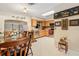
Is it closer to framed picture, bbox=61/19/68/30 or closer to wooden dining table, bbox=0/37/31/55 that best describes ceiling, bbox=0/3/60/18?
framed picture, bbox=61/19/68/30

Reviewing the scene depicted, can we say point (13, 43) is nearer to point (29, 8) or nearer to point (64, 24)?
point (29, 8)

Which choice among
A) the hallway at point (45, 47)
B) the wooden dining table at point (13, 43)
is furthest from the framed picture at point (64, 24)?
the wooden dining table at point (13, 43)

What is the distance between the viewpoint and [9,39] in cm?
153

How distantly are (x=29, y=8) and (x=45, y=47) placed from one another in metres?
0.62

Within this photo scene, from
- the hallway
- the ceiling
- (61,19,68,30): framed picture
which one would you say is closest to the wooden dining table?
the hallway

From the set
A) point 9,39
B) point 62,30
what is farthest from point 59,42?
point 9,39

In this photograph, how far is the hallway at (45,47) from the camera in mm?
1576

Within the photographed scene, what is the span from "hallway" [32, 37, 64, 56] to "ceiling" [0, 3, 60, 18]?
37cm

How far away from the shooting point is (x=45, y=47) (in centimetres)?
165

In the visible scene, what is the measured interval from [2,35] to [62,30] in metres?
0.85

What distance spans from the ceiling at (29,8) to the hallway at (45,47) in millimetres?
370

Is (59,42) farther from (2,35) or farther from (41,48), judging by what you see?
(2,35)

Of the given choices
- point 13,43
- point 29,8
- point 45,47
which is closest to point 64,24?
point 45,47

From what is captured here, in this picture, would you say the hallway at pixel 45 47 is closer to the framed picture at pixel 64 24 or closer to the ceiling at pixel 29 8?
the framed picture at pixel 64 24
